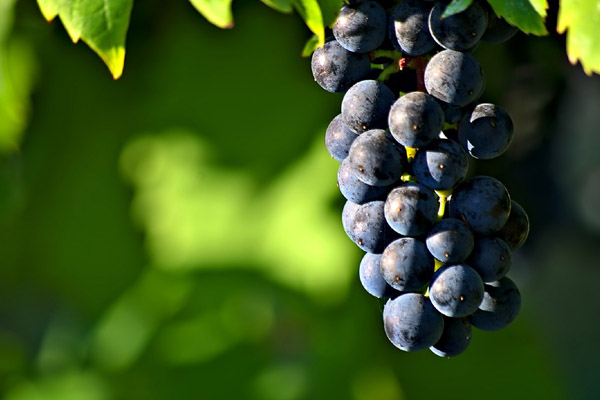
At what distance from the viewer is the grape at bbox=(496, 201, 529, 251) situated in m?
0.86

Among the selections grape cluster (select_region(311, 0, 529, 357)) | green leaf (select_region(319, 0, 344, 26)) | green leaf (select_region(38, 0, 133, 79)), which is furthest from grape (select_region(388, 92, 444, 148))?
green leaf (select_region(38, 0, 133, 79))

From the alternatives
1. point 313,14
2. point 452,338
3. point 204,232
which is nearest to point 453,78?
point 313,14

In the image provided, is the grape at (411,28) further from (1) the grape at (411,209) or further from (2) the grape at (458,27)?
(1) the grape at (411,209)

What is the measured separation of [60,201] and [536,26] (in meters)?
1.60

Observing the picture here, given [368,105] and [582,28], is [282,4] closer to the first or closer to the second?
[368,105]

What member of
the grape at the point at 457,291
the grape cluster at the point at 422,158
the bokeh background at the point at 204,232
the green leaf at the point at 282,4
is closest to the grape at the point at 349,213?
the grape cluster at the point at 422,158

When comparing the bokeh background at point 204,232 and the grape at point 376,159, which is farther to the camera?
the bokeh background at point 204,232

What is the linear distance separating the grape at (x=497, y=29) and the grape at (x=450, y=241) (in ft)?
0.64

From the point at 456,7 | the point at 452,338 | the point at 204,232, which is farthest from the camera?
the point at 204,232

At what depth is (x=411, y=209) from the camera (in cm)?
79

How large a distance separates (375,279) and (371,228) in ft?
0.19

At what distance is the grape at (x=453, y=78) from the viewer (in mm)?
782

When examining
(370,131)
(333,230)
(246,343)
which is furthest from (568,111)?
(370,131)

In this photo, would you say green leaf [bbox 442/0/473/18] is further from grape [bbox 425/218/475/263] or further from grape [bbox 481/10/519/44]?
grape [bbox 425/218/475/263]
